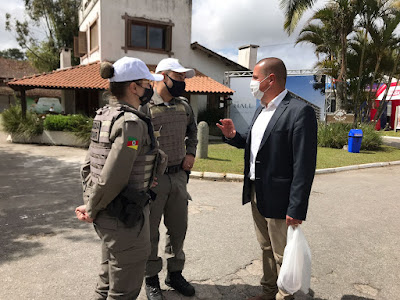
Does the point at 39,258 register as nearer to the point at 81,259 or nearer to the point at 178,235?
the point at 81,259

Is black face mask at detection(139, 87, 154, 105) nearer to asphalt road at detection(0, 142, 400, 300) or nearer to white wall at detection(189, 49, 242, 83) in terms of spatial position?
asphalt road at detection(0, 142, 400, 300)

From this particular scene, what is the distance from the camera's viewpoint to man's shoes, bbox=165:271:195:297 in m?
2.83

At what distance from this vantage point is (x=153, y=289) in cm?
275

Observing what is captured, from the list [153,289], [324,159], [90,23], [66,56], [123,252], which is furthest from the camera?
[66,56]

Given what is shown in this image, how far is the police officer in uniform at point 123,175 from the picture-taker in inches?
72.6

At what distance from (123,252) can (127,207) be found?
30 cm

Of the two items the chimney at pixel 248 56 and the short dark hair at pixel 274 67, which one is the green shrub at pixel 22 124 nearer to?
the short dark hair at pixel 274 67

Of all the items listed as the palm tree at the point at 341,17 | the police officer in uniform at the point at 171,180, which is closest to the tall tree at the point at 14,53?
the palm tree at the point at 341,17

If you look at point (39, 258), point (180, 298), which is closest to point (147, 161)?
point (180, 298)

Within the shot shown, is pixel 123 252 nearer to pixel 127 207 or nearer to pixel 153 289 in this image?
pixel 127 207

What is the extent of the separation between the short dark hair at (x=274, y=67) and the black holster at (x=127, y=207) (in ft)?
4.62

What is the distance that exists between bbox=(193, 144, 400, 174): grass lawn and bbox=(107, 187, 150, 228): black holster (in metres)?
6.19

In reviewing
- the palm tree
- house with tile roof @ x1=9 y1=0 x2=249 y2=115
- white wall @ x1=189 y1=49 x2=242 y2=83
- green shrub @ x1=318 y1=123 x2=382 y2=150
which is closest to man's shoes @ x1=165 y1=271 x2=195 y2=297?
green shrub @ x1=318 y1=123 x2=382 y2=150

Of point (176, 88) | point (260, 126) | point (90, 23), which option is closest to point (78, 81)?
point (90, 23)
